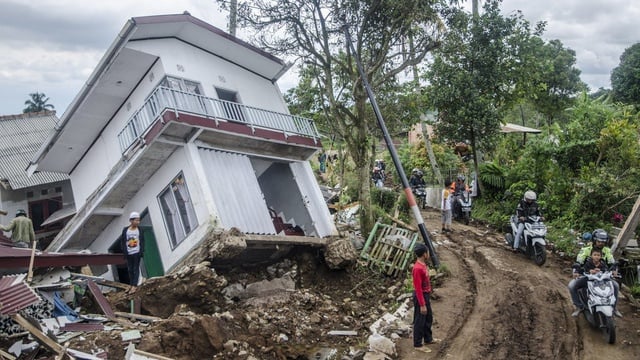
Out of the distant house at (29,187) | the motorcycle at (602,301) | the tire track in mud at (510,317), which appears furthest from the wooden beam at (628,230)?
the distant house at (29,187)

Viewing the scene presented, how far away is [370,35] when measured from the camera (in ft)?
49.1

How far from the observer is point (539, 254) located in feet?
40.0

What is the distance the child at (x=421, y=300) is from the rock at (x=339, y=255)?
484cm

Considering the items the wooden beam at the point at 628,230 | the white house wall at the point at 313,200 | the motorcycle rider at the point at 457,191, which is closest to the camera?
the wooden beam at the point at 628,230

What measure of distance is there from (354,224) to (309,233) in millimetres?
2995

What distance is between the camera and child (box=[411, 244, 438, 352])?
772 cm

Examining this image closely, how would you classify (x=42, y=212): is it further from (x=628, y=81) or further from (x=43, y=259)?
(x=628, y=81)

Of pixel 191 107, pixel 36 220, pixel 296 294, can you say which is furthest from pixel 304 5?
pixel 36 220

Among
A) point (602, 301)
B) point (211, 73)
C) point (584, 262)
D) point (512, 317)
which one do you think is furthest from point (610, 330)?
point (211, 73)

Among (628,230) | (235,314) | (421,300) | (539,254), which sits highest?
(235,314)

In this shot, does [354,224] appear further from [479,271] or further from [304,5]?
[304,5]

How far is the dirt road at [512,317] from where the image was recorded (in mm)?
7664

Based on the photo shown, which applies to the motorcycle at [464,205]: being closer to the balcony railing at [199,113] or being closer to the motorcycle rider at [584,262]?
the balcony railing at [199,113]

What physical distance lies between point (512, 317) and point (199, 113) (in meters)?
8.68
